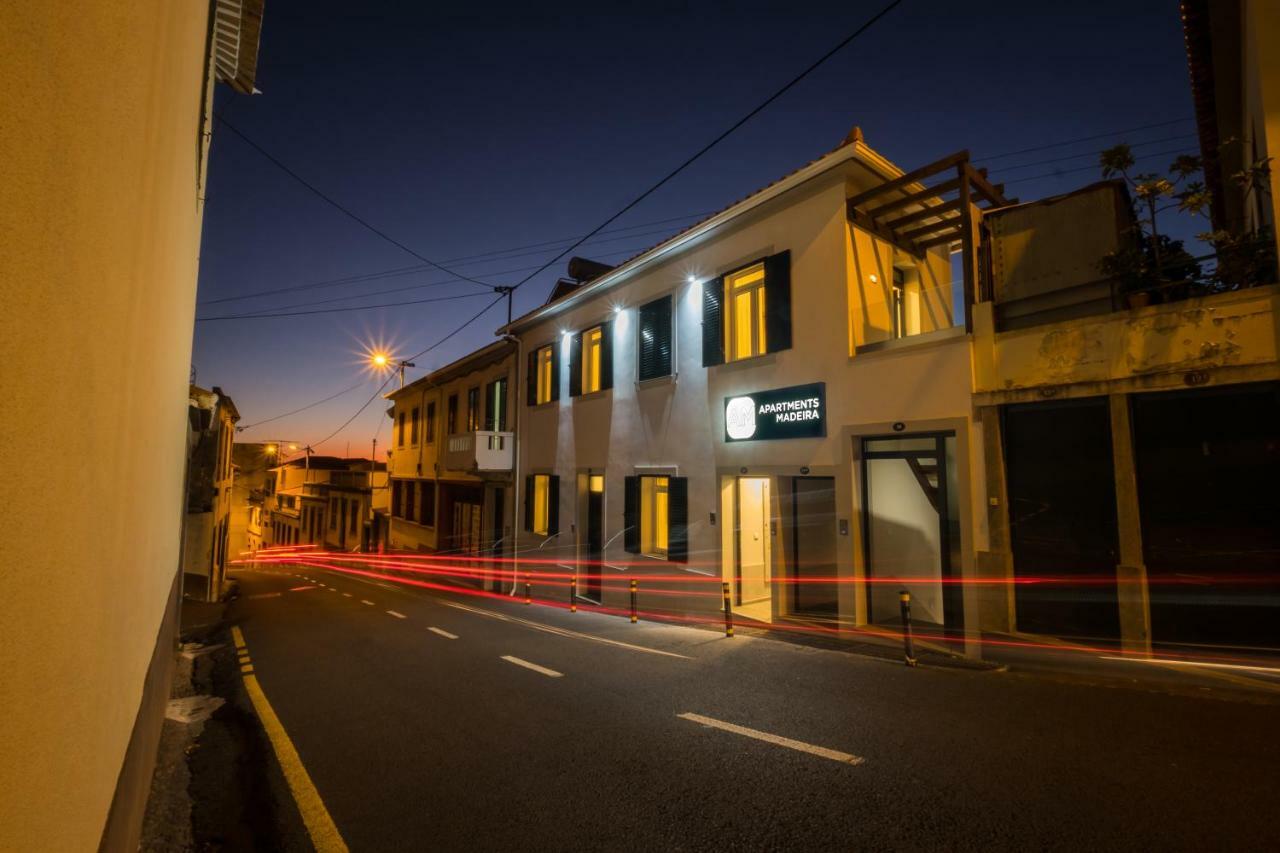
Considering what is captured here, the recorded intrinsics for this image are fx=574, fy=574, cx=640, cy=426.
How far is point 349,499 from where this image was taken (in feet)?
136

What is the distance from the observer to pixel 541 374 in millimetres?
19906

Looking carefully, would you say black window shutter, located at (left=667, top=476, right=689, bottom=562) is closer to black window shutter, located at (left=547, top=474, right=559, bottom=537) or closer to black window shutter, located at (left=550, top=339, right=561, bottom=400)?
black window shutter, located at (left=547, top=474, right=559, bottom=537)

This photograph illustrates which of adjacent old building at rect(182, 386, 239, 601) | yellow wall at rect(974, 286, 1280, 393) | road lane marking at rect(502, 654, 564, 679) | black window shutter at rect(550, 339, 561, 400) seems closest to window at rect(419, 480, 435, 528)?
adjacent old building at rect(182, 386, 239, 601)

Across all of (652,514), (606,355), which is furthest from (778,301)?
(652,514)

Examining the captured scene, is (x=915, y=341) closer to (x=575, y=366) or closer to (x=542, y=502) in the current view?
(x=575, y=366)

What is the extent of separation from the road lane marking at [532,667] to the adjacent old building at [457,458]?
462 inches

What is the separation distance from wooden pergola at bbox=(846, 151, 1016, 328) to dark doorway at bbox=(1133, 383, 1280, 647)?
117 inches

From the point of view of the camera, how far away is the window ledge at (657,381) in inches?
550

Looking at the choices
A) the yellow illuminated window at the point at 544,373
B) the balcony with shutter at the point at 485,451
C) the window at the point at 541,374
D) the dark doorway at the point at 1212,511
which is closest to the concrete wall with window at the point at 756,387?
the window at the point at 541,374

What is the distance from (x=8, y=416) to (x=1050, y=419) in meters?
10.3

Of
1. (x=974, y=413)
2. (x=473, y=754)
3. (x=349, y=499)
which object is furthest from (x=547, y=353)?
(x=349, y=499)

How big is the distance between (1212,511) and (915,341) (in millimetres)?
4344

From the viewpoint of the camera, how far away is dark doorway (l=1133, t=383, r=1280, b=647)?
22.5ft

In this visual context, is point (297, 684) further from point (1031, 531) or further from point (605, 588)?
point (1031, 531)
